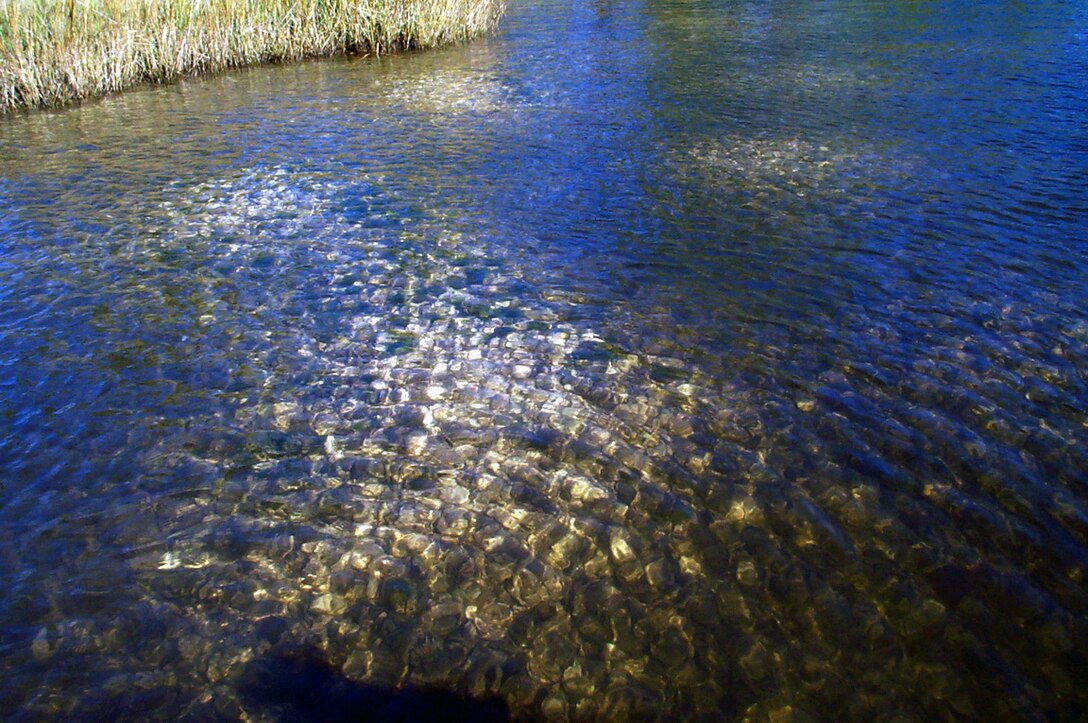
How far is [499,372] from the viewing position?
623 centimetres

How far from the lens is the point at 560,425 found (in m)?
5.55

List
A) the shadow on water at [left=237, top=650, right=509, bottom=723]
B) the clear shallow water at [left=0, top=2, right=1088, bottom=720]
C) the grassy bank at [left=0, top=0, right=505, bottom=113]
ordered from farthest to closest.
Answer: the grassy bank at [left=0, top=0, right=505, bottom=113], the clear shallow water at [left=0, top=2, right=1088, bottom=720], the shadow on water at [left=237, top=650, right=509, bottom=723]

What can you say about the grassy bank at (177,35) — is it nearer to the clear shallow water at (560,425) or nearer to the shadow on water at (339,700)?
the clear shallow water at (560,425)

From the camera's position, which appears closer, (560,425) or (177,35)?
(560,425)

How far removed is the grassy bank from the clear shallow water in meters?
3.41

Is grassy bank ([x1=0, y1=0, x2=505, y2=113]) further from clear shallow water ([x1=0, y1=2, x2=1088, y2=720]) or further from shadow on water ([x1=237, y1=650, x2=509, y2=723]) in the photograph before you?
shadow on water ([x1=237, y1=650, x2=509, y2=723])

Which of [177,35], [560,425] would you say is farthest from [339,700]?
[177,35]

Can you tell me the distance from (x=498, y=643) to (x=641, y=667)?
0.69 m

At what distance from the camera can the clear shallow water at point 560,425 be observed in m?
3.88

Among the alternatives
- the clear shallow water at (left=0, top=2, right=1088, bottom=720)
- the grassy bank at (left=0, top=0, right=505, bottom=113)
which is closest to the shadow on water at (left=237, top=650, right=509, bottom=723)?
the clear shallow water at (left=0, top=2, right=1088, bottom=720)

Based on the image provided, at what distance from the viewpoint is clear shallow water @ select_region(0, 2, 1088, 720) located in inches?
153

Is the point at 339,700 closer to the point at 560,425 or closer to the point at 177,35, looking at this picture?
the point at 560,425

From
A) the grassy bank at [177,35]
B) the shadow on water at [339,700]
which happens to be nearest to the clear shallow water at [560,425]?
the shadow on water at [339,700]

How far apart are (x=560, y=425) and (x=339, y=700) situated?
7.93 ft
